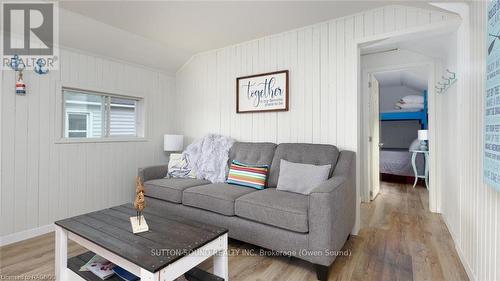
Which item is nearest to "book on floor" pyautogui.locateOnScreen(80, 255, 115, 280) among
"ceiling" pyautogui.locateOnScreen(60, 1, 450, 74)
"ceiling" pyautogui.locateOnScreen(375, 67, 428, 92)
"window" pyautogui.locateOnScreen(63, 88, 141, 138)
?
"window" pyautogui.locateOnScreen(63, 88, 141, 138)

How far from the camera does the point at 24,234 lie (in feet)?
7.96

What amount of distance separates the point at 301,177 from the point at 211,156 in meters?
1.25

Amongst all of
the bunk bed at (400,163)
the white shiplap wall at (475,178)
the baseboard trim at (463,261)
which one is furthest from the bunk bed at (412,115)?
the white shiplap wall at (475,178)

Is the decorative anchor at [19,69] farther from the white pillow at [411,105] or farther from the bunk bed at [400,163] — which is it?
the white pillow at [411,105]

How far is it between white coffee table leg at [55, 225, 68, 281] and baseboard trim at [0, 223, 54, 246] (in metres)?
1.21

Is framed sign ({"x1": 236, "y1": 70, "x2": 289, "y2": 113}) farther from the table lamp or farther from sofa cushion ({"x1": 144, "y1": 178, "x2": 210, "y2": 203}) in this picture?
the table lamp

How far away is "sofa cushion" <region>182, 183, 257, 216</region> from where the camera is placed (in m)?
2.18

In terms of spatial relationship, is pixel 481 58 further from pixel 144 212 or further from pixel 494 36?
pixel 144 212

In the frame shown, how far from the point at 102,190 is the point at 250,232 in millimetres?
2152

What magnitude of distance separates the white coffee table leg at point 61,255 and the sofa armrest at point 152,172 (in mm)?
1228

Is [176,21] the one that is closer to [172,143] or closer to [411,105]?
[172,143]

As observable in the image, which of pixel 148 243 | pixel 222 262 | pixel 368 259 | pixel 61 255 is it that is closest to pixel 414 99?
pixel 368 259

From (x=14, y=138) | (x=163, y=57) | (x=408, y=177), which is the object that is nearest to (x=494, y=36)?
(x=163, y=57)

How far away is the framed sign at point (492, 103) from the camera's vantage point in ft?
4.00
